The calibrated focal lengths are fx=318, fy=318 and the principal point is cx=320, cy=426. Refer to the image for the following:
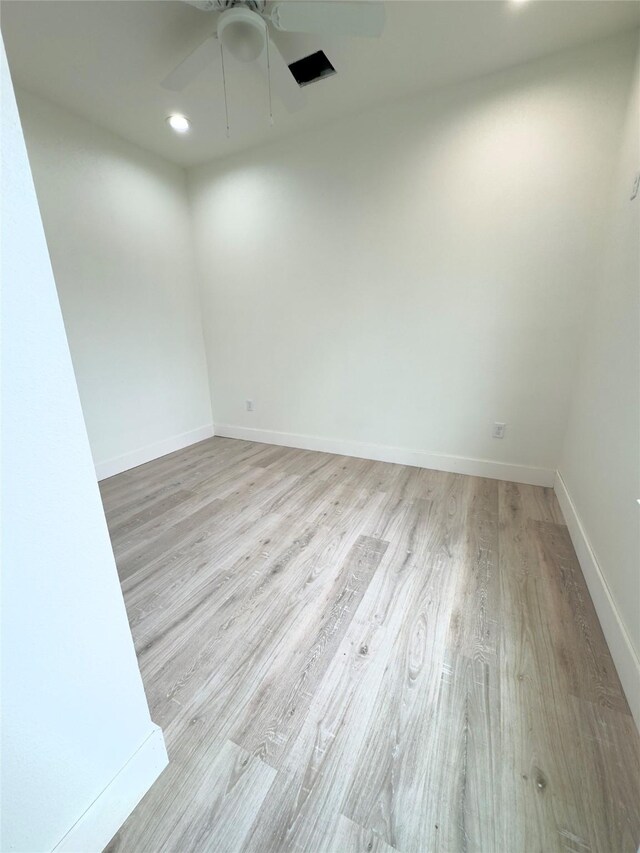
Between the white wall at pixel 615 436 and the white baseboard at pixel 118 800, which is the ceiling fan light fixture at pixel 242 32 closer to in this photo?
the white wall at pixel 615 436

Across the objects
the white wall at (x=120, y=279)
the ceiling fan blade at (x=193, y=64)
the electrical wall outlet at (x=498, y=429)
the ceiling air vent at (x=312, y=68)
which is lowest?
the electrical wall outlet at (x=498, y=429)

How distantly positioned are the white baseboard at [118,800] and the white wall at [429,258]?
7.56ft

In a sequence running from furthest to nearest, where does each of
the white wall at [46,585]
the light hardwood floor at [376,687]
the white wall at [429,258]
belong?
1. the white wall at [429,258]
2. the light hardwood floor at [376,687]
3. the white wall at [46,585]

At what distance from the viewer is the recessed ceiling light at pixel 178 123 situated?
2.24 metres

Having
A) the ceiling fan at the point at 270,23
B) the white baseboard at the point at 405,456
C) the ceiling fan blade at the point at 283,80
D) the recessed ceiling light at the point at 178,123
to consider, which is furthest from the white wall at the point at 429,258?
the ceiling fan at the point at 270,23

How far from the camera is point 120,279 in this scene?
8.47 ft

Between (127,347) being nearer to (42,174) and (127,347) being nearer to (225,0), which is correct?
(42,174)

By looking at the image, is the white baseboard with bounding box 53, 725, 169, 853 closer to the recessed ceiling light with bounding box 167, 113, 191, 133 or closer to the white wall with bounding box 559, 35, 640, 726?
the white wall with bounding box 559, 35, 640, 726

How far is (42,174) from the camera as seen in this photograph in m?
2.08

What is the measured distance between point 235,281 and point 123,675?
119 inches

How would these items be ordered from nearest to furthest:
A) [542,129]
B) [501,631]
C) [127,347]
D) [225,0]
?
[501,631], [225,0], [542,129], [127,347]

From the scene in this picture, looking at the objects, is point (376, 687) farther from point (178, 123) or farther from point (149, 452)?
point (178, 123)

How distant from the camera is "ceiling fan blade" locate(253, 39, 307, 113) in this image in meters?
1.55

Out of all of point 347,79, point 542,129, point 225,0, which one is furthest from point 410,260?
point 225,0
